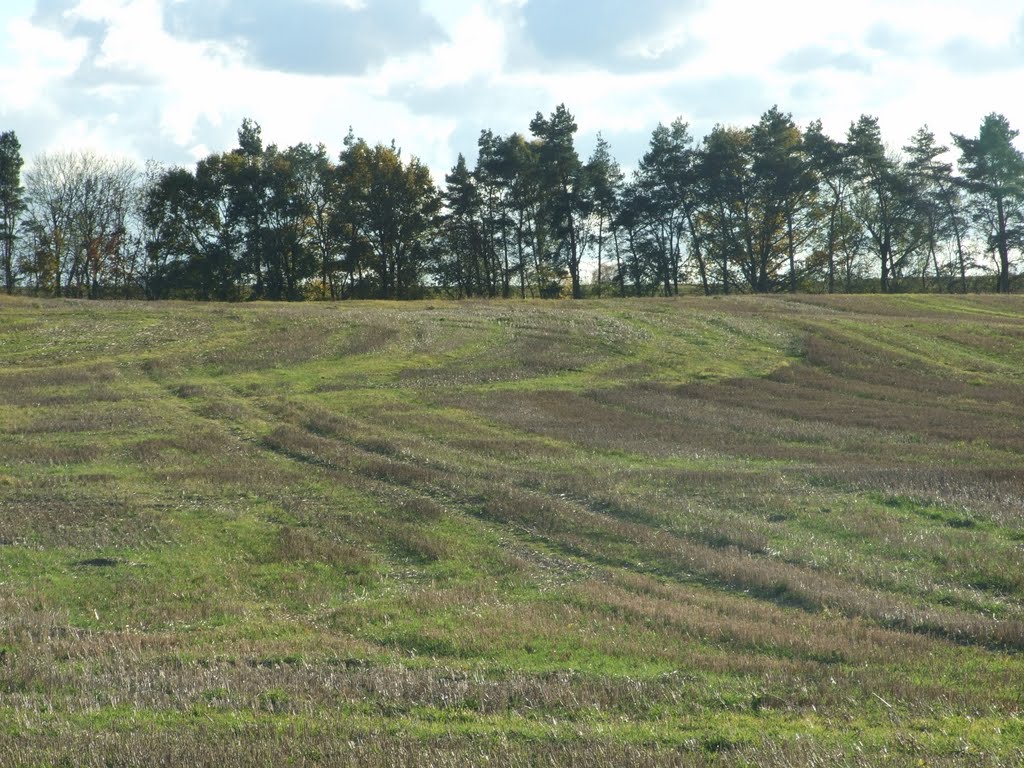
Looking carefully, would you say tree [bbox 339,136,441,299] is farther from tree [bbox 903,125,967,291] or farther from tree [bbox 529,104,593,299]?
tree [bbox 903,125,967,291]

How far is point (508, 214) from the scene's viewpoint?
95188mm

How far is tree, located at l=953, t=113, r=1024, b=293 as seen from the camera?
94.4 meters

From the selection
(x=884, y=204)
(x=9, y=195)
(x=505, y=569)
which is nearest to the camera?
(x=505, y=569)

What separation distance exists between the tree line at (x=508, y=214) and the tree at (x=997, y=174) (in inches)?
5.3

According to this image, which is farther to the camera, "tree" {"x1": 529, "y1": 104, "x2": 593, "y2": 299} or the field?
"tree" {"x1": 529, "y1": 104, "x2": 593, "y2": 299}

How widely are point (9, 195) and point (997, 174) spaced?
9064 cm

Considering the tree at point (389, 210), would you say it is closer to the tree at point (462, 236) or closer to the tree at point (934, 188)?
the tree at point (462, 236)

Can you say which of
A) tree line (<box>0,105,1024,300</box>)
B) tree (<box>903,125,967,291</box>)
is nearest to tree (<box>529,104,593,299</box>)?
tree line (<box>0,105,1024,300</box>)

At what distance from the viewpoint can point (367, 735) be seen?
9.23m

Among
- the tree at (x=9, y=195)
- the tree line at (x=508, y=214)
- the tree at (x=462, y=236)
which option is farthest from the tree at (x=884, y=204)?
the tree at (x=9, y=195)

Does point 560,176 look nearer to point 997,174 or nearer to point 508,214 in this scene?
point 508,214

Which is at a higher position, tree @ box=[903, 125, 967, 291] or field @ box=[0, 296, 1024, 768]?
tree @ box=[903, 125, 967, 291]

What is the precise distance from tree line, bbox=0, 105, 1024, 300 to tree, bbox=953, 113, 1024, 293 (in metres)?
0.14

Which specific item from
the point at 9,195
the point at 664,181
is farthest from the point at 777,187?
the point at 9,195
